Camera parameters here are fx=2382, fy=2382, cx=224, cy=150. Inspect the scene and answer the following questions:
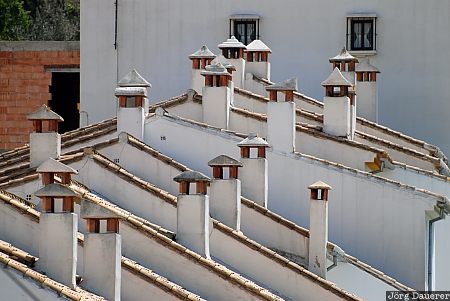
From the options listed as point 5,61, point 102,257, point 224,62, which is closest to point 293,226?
point 224,62

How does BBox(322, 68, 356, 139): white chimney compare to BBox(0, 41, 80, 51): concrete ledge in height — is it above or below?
below

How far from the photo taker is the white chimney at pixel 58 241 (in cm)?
2855

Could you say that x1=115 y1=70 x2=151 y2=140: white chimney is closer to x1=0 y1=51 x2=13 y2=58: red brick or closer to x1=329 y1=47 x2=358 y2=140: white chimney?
x1=329 y1=47 x2=358 y2=140: white chimney

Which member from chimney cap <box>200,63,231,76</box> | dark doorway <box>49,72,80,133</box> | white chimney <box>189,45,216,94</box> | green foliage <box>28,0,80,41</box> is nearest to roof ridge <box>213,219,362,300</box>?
chimney cap <box>200,63,231,76</box>

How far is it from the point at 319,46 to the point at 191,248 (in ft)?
60.5

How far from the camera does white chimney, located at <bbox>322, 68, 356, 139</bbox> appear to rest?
42.5 meters

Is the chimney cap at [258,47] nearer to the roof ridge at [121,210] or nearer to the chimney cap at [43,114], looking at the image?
the roof ridge at [121,210]

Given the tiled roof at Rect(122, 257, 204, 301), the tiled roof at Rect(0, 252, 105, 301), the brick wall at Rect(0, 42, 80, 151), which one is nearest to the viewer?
the tiled roof at Rect(0, 252, 105, 301)

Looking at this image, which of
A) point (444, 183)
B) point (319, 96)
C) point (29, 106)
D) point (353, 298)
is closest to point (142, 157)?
point (353, 298)

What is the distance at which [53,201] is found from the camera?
2891cm

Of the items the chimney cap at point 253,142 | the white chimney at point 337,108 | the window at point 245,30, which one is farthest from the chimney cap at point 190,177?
the window at point 245,30

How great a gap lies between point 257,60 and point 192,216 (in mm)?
13665

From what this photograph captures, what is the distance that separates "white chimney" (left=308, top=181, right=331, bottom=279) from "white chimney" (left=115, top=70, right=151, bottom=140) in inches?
140

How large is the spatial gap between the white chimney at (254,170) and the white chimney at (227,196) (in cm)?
172
